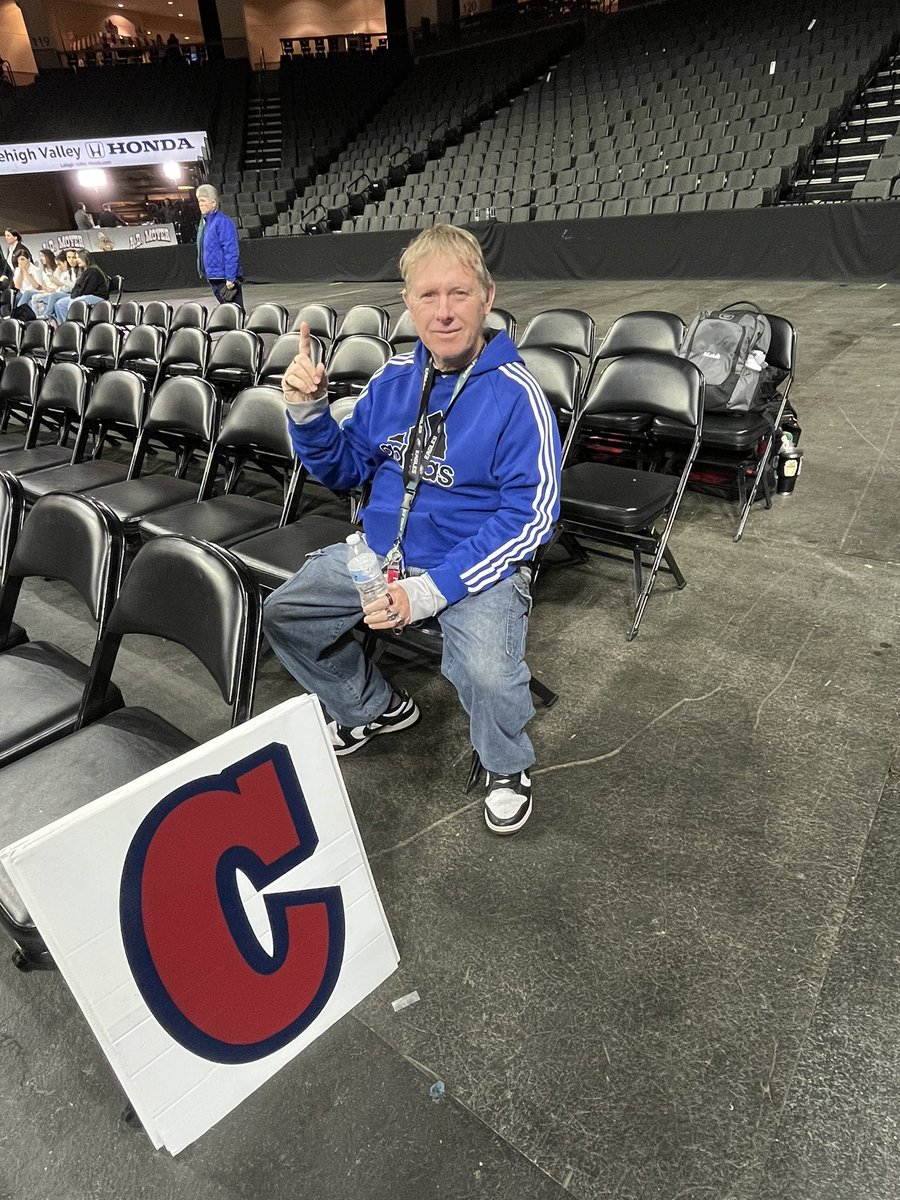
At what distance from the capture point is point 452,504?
186cm

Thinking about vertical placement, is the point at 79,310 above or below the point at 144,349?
above

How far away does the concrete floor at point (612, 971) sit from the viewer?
1.20 m

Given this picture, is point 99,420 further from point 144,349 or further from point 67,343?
point 67,343

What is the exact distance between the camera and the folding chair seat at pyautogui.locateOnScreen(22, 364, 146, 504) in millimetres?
3258

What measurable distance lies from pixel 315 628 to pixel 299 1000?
916mm

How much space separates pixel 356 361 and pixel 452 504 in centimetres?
204

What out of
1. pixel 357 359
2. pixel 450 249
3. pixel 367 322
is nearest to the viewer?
pixel 450 249

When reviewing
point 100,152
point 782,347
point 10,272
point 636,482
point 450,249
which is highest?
A: point 100,152

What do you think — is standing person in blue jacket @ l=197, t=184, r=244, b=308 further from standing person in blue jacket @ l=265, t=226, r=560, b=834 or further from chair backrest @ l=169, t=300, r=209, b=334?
standing person in blue jacket @ l=265, t=226, r=560, b=834

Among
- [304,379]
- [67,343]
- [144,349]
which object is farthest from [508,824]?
[67,343]

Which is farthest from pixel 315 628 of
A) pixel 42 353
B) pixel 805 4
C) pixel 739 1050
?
pixel 805 4

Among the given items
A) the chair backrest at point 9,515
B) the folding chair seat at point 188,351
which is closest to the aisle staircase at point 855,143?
the folding chair seat at point 188,351

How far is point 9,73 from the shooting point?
20875mm

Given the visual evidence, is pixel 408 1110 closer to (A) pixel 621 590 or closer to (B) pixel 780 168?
(A) pixel 621 590
